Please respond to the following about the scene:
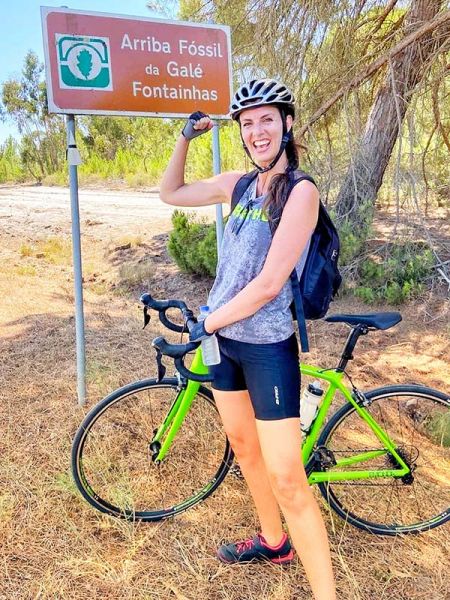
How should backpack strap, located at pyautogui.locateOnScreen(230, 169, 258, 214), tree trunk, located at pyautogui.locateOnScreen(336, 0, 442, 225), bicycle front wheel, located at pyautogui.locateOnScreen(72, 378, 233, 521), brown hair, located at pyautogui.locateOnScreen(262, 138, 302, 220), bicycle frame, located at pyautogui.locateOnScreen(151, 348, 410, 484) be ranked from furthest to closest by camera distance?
tree trunk, located at pyautogui.locateOnScreen(336, 0, 442, 225)
bicycle front wheel, located at pyautogui.locateOnScreen(72, 378, 233, 521)
bicycle frame, located at pyautogui.locateOnScreen(151, 348, 410, 484)
backpack strap, located at pyautogui.locateOnScreen(230, 169, 258, 214)
brown hair, located at pyautogui.locateOnScreen(262, 138, 302, 220)

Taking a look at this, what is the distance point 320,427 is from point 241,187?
1.04m

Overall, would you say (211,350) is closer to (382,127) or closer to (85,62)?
(85,62)

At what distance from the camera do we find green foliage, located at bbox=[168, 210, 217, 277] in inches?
237

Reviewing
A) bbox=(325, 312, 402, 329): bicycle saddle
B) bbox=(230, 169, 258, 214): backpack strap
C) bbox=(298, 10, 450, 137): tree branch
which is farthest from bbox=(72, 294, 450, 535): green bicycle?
bbox=(298, 10, 450, 137): tree branch

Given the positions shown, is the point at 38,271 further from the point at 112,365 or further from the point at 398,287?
the point at 398,287

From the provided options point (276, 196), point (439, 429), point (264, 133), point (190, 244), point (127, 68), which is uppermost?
point (127, 68)

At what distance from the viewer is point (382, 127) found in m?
5.32

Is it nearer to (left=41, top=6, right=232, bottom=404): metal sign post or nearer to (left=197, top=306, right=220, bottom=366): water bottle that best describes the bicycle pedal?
(left=197, top=306, right=220, bottom=366): water bottle

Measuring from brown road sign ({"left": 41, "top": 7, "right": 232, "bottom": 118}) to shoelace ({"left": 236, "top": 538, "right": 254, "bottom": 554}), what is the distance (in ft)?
7.03

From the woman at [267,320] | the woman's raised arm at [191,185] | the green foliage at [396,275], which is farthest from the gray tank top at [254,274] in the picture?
the green foliage at [396,275]

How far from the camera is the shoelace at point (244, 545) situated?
2100 millimetres

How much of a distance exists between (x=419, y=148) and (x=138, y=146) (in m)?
16.1

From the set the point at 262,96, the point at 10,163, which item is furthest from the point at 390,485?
the point at 10,163

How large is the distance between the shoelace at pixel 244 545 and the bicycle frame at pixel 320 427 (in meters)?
0.35
